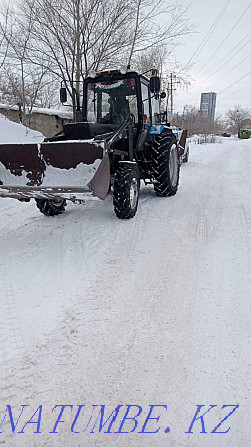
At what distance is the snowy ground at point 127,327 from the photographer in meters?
1.67

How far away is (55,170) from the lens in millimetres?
4180

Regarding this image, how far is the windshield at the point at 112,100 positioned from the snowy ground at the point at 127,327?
230 centimetres

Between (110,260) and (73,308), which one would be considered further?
(110,260)

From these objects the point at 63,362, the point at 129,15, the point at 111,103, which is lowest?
the point at 63,362

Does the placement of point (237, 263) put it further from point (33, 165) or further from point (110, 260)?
point (33, 165)

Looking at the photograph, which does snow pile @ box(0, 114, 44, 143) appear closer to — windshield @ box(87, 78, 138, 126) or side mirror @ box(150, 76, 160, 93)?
windshield @ box(87, 78, 138, 126)

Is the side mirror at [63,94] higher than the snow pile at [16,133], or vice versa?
the side mirror at [63,94]

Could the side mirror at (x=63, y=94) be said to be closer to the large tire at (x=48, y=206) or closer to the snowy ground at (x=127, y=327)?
the large tire at (x=48, y=206)

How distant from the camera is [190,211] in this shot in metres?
5.30

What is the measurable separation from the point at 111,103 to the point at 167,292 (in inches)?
162

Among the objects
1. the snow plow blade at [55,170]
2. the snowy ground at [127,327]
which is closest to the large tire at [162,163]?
the snowy ground at [127,327]

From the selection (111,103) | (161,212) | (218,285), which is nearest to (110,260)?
(218,285)

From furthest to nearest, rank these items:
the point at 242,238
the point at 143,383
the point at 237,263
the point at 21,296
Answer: the point at 242,238 < the point at 237,263 < the point at 21,296 < the point at 143,383

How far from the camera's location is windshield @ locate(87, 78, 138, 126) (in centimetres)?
569
